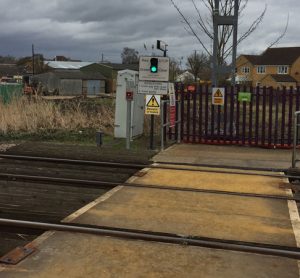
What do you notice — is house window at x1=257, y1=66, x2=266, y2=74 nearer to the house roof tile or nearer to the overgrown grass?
the house roof tile

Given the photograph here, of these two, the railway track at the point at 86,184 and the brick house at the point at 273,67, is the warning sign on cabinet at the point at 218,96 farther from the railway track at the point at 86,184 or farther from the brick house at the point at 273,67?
the brick house at the point at 273,67

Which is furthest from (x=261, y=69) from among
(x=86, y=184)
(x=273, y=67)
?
(x=86, y=184)

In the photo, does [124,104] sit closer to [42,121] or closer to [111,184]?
[42,121]

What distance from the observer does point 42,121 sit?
18.2m

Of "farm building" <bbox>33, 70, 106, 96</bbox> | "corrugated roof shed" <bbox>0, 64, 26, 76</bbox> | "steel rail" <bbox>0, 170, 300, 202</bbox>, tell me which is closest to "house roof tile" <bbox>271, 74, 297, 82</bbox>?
"farm building" <bbox>33, 70, 106, 96</bbox>

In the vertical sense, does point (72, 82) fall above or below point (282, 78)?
below

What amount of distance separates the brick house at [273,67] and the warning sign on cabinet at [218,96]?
81.0m

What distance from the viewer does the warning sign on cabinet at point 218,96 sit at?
13.7m

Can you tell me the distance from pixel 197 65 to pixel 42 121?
5595 cm

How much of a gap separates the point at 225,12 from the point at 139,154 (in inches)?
301

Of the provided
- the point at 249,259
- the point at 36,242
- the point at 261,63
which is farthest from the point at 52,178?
the point at 261,63

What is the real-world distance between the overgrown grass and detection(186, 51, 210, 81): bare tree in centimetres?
5262

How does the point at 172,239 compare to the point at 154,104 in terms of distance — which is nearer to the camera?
the point at 172,239

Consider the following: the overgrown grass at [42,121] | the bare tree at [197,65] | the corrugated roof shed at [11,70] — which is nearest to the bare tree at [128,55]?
the corrugated roof shed at [11,70]
